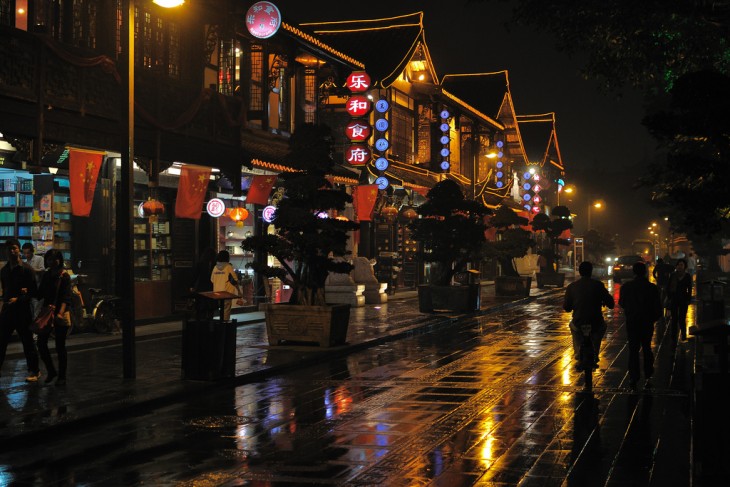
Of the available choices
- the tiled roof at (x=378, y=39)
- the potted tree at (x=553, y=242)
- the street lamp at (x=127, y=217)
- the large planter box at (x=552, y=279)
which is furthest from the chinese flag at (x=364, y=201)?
the street lamp at (x=127, y=217)

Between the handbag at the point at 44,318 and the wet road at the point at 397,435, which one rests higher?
the handbag at the point at 44,318

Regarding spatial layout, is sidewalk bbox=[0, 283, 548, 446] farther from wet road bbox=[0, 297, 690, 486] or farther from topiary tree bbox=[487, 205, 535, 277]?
topiary tree bbox=[487, 205, 535, 277]

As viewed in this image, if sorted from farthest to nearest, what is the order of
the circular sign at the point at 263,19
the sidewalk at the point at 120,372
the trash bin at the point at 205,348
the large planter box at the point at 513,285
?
1. the large planter box at the point at 513,285
2. the circular sign at the point at 263,19
3. the trash bin at the point at 205,348
4. the sidewalk at the point at 120,372

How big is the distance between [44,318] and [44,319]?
2 centimetres

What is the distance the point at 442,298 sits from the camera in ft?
98.9

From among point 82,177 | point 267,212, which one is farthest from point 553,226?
point 82,177

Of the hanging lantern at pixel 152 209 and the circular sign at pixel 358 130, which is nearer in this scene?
the hanging lantern at pixel 152 209

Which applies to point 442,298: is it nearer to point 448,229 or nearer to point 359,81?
point 448,229

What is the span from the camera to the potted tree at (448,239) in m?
30.1

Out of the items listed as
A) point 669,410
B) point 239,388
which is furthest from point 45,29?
point 669,410

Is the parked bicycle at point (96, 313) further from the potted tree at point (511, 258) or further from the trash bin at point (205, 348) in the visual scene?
the potted tree at point (511, 258)

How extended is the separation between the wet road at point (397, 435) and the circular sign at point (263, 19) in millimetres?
12968

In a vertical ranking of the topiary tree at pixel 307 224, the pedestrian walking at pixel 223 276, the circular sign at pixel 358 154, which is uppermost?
the circular sign at pixel 358 154

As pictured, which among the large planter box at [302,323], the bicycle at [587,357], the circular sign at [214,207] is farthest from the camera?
the circular sign at [214,207]
